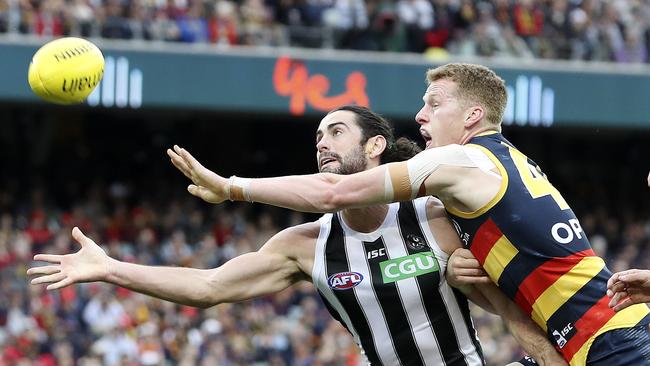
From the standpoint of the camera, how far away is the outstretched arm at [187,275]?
20.3 ft

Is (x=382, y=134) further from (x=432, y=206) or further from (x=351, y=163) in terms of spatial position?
(x=432, y=206)

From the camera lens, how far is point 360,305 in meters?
6.64

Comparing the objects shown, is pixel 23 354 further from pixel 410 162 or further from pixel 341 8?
pixel 410 162

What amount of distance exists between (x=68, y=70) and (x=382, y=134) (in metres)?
1.81

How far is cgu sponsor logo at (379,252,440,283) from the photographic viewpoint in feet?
Answer: 21.4

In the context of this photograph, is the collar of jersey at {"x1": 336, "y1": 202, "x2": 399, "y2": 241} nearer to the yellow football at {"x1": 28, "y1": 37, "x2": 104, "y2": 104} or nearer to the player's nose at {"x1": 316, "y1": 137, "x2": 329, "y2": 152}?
the player's nose at {"x1": 316, "y1": 137, "x2": 329, "y2": 152}

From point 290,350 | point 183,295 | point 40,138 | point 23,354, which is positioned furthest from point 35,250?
point 183,295

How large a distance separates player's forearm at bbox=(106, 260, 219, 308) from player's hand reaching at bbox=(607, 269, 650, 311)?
2124 millimetres

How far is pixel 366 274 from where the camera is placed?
662 cm

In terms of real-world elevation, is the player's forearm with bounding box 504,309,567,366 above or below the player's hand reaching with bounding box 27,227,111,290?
below

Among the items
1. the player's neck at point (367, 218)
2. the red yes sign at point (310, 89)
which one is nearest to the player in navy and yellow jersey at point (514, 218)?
the player's neck at point (367, 218)

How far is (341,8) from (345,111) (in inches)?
A: 541

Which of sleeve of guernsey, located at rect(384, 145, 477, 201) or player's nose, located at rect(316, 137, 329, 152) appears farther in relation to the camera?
player's nose, located at rect(316, 137, 329, 152)

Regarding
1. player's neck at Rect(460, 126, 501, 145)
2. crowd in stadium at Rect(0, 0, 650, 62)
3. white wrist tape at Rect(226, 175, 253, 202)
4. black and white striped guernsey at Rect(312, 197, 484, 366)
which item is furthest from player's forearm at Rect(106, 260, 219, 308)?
crowd in stadium at Rect(0, 0, 650, 62)
